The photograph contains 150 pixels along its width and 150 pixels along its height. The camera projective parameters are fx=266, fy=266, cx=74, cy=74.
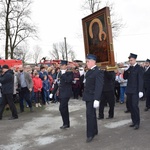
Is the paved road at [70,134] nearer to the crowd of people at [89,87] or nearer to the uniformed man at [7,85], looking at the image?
the crowd of people at [89,87]

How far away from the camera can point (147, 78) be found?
10.5 m

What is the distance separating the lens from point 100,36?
23.9 ft

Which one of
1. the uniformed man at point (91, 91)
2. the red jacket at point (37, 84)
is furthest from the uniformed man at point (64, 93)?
the red jacket at point (37, 84)

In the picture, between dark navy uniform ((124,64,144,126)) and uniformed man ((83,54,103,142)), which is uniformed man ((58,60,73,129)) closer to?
uniformed man ((83,54,103,142))

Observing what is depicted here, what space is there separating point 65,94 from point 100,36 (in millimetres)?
1850

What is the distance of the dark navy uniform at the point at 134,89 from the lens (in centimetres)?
680

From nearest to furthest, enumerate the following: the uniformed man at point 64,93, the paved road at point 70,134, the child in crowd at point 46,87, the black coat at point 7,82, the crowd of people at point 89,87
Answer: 1. the paved road at point 70,134
2. the crowd of people at point 89,87
3. the uniformed man at point 64,93
4. the black coat at point 7,82
5. the child in crowd at point 46,87

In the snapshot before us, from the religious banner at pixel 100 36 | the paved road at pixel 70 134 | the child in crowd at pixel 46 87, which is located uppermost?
the religious banner at pixel 100 36

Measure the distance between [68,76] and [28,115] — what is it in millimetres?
3099

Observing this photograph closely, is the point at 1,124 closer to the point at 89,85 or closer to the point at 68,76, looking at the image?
the point at 68,76

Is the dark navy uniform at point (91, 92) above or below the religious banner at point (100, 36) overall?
below

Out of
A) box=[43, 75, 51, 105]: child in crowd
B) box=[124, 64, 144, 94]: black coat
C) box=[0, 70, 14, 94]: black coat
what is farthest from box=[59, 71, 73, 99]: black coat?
box=[43, 75, 51, 105]: child in crowd

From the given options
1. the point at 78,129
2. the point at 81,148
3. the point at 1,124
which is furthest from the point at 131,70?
the point at 1,124

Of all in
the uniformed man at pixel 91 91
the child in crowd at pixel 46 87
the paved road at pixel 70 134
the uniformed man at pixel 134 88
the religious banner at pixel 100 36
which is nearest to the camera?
the paved road at pixel 70 134
